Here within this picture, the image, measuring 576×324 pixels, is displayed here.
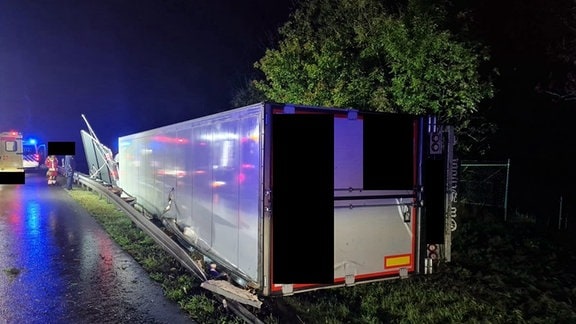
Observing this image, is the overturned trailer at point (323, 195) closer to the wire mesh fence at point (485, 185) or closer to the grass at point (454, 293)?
the grass at point (454, 293)

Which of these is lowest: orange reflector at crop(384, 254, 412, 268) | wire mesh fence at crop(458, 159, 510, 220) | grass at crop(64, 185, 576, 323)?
grass at crop(64, 185, 576, 323)

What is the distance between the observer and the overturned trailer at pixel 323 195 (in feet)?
15.5

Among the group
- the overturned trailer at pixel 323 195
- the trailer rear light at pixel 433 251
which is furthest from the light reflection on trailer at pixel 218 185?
the trailer rear light at pixel 433 251

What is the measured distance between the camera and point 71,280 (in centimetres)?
616

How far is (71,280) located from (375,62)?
7.24 meters

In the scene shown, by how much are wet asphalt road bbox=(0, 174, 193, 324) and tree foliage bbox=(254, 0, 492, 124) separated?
566 cm

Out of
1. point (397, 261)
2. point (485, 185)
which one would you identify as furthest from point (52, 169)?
point (397, 261)

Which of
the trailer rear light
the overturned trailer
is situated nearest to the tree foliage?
the overturned trailer

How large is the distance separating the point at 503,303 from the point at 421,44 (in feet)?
15.8

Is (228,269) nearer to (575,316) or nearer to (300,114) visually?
(300,114)

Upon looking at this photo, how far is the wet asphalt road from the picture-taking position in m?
4.90

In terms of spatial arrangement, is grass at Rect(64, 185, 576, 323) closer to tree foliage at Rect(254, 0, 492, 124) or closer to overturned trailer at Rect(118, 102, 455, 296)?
overturned trailer at Rect(118, 102, 455, 296)

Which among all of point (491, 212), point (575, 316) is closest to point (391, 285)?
point (575, 316)

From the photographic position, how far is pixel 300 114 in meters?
4.80
